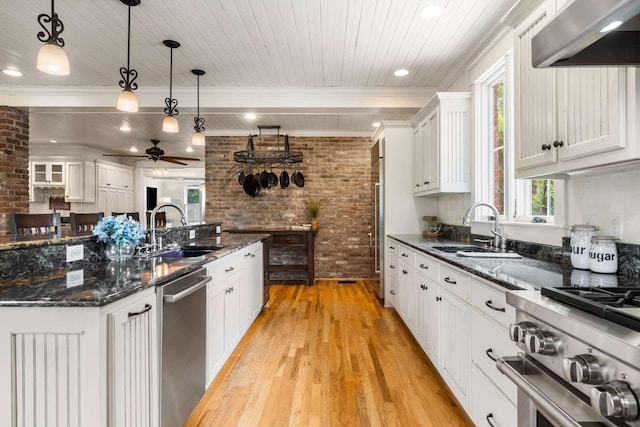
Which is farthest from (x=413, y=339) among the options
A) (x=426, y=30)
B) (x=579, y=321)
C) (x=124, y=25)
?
(x=124, y=25)

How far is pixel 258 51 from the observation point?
3.27m

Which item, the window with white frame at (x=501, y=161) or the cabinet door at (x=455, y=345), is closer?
the cabinet door at (x=455, y=345)

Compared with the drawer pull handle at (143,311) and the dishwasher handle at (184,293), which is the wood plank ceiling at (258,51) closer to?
the dishwasher handle at (184,293)

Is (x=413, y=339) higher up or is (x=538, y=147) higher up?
(x=538, y=147)

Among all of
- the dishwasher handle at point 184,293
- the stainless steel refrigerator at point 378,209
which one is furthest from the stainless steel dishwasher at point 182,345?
the stainless steel refrigerator at point 378,209

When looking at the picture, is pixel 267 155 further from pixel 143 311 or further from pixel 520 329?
pixel 520 329

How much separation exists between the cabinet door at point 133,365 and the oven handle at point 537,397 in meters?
1.37

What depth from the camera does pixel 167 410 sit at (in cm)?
163

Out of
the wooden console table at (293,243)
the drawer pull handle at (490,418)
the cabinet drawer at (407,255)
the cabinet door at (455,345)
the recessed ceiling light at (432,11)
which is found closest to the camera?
the drawer pull handle at (490,418)

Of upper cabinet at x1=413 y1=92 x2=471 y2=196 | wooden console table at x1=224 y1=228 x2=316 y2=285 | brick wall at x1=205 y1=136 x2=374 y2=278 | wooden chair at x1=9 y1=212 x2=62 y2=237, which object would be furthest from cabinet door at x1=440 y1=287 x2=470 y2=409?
brick wall at x1=205 y1=136 x2=374 y2=278

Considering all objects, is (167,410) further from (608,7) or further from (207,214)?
(207,214)

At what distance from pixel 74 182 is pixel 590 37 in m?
9.18

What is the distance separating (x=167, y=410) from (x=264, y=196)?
465cm

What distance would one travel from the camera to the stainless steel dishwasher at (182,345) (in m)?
1.61
